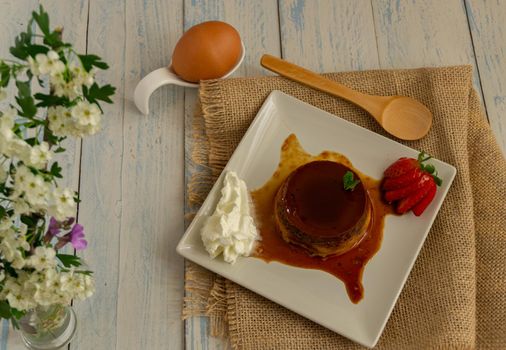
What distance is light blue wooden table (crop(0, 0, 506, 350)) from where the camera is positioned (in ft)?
5.07

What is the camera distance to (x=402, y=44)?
190cm

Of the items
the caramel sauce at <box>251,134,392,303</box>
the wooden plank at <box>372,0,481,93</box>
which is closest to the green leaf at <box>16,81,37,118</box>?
the caramel sauce at <box>251,134,392,303</box>

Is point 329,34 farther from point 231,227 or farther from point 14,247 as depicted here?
point 14,247

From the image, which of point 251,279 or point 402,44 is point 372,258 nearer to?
point 251,279

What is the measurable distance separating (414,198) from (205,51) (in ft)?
2.20

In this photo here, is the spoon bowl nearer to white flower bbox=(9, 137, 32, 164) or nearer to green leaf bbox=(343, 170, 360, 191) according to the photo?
green leaf bbox=(343, 170, 360, 191)

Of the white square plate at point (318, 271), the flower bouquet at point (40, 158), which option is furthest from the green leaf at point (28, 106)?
the white square plate at point (318, 271)

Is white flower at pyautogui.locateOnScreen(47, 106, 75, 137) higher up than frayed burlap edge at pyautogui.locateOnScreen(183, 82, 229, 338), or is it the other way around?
A: white flower at pyautogui.locateOnScreen(47, 106, 75, 137)

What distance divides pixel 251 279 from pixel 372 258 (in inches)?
12.2

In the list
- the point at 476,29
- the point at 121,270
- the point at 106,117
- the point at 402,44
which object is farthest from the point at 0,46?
the point at 476,29

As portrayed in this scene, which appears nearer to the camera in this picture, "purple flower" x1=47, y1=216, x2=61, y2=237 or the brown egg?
"purple flower" x1=47, y1=216, x2=61, y2=237

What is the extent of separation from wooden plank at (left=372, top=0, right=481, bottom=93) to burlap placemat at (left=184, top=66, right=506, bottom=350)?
5.1 inches

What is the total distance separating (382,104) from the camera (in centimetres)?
172

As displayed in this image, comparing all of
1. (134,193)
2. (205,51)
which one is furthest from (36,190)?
(205,51)
